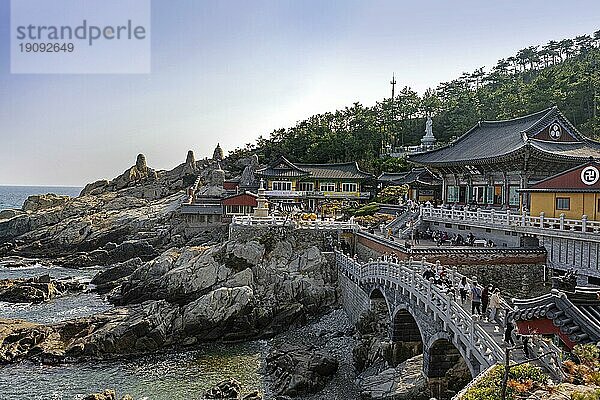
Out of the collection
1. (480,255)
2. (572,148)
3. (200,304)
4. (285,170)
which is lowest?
(200,304)

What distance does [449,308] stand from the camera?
1902cm

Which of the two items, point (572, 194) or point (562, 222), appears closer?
point (562, 222)

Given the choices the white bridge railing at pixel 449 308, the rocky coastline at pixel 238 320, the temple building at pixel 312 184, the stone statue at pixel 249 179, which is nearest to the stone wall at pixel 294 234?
the rocky coastline at pixel 238 320

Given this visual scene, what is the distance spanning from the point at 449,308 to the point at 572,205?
11368mm

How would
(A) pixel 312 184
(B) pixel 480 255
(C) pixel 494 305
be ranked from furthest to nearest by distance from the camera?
(A) pixel 312 184, (B) pixel 480 255, (C) pixel 494 305

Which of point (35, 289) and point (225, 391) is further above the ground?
point (35, 289)

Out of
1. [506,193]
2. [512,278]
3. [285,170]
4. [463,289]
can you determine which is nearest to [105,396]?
[463,289]

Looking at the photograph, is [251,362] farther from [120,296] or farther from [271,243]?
[120,296]

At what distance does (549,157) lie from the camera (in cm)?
3127

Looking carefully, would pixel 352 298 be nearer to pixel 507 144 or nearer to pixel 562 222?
pixel 562 222

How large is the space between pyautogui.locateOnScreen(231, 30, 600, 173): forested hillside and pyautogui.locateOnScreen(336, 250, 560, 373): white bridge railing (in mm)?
42169

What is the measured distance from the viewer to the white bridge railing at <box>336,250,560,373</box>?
49.2 feet

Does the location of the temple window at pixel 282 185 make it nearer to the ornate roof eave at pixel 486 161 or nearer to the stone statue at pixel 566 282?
the ornate roof eave at pixel 486 161

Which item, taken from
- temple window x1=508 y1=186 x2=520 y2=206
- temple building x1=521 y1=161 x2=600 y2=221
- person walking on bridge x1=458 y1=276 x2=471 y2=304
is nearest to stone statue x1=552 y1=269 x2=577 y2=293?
temple building x1=521 y1=161 x2=600 y2=221
